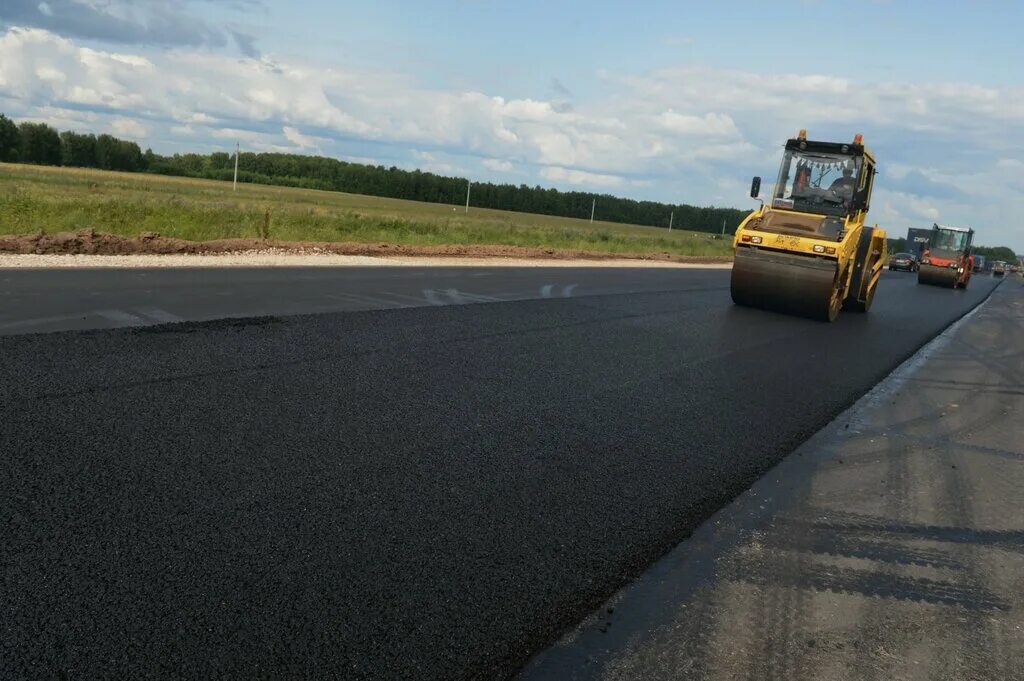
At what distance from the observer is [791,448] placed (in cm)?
614

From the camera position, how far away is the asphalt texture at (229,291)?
9414 mm

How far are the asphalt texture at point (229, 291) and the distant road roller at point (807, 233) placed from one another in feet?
10.9

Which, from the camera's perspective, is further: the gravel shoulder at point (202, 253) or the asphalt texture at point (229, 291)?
the gravel shoulder at point (202, 253)

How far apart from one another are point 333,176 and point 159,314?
322ft

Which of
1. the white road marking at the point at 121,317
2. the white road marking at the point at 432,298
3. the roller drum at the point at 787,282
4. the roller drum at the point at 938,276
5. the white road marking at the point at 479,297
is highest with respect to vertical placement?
the roller drum at the point at 938,276

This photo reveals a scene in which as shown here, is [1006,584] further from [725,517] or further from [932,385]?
[932,385]

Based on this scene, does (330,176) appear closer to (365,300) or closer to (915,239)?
(915,239)

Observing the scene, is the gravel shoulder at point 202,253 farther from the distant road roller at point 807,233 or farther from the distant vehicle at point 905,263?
the distant vehicle at point 905,263

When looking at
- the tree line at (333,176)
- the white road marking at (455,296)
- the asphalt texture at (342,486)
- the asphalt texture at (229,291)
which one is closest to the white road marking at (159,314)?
the asphalt texture at (229,291)

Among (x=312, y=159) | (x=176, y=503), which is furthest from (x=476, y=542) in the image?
(x=312, y=159)

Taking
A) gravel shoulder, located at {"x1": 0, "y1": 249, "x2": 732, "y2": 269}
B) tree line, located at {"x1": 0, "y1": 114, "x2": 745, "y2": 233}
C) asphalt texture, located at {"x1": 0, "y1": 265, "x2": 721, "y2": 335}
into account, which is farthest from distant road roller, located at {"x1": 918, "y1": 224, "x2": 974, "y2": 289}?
tree line, located at {"x1": 0, "y1": 114, "x2": 745, "y2": 233}

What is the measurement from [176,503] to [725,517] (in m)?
2.94

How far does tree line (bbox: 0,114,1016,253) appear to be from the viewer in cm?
8919

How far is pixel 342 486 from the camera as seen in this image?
4.46m
